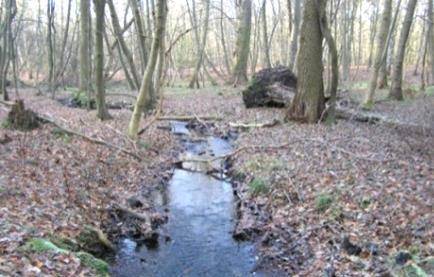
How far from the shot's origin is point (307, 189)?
983cm

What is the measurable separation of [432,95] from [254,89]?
31.9 feet

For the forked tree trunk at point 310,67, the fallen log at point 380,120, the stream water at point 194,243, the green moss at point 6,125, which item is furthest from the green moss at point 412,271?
the green moss at point 6,125

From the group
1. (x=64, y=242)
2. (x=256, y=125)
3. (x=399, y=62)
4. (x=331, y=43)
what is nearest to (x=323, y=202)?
(x=64, y=242)

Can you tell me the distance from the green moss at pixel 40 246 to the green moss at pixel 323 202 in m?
4.50

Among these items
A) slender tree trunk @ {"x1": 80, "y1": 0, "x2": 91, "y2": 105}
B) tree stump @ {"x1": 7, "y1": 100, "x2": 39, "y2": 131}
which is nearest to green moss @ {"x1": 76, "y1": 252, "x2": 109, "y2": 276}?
tree stump @ {"x1": 7, "y1": 100, "x2": 39, "y2": 131}

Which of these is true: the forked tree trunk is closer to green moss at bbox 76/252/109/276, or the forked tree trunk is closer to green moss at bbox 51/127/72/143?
green moss at bbox 51/127/72/143

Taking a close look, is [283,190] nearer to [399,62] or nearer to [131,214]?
[131,214]

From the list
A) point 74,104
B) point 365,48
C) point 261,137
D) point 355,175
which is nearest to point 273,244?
point 355,175

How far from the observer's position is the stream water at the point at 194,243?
7.91 metres

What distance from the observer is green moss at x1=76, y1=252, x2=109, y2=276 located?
7013 mm

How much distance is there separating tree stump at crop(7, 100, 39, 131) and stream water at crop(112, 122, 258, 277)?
5.09 metres

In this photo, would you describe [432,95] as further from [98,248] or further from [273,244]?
[98,248]

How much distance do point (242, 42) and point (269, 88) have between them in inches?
586

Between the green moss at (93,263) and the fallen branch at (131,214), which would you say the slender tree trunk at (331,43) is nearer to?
the fallen branch at (131,214)
